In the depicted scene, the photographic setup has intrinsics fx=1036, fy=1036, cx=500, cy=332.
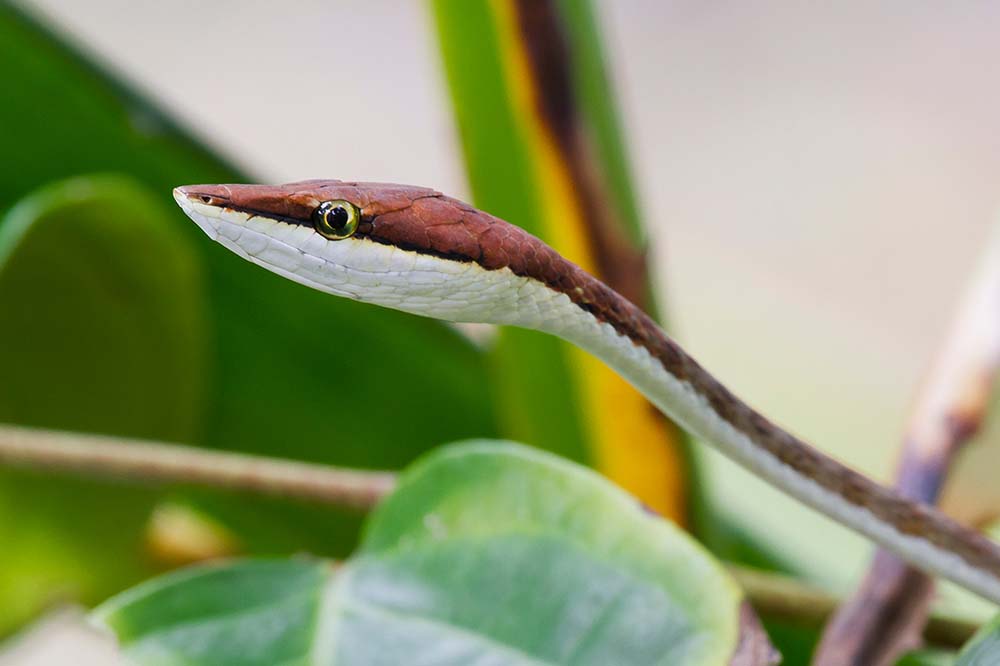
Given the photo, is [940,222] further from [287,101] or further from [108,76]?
[108,76]

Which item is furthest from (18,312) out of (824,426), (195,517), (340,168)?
(340,168)

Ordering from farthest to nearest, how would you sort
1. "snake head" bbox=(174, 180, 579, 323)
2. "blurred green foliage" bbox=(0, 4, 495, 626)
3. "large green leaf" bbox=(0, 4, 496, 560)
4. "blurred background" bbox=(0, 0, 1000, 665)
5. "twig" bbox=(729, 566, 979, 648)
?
1. "blurred background" bbox=(0, 0, 1000, 665)
2. "large green leaf" bbox=(0, 4, 496, 560)
3. "blurred green foliage" bbox=(0, 4, 495, 626)
4. "twig" bbox=(729, 566, 979, 648)
5. "snake head" bbox=(174, 180, 579, 323)

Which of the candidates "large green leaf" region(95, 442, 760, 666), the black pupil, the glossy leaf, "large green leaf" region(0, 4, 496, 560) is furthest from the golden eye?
"large green leaf" region(0, 4, 496, 560)

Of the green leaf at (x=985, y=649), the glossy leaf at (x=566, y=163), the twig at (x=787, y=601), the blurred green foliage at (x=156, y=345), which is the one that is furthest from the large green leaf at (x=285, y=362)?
the green leaf at (x=985, y=649)

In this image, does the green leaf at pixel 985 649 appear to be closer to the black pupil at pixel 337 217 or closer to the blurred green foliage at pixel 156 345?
the black pupil at pixel 337 217

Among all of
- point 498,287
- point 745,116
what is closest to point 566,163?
point 498,287

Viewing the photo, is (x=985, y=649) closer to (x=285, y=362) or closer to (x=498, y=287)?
(x=498, y=287)

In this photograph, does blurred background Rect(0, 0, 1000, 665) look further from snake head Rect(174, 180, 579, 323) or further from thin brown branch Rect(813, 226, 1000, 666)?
snake head Rect(174, 180, 579, 323)
